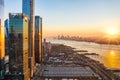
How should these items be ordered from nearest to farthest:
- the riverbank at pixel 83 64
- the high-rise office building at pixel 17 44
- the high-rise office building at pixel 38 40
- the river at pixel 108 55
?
the high-rise office building at pixel 17 44
the riverbank at pixel 83 64
the high-rise office building at pixel 38 40
the river at pixel 108 55

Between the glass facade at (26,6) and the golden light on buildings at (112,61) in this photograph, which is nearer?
the glass facade at (26,6)

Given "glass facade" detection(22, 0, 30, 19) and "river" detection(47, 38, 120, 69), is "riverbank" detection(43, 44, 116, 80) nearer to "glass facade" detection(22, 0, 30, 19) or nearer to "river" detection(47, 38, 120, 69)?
"river" detection(47, 38, 120, 69)

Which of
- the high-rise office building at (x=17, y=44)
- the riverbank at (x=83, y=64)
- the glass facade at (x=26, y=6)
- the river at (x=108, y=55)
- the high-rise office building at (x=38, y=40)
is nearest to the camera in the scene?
the high-rise office building at (x=17, y=44)

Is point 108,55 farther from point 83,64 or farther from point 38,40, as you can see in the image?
point 38,40

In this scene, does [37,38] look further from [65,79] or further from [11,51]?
[11,51]

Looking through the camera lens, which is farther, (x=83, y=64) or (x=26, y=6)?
(x=83, y=64)

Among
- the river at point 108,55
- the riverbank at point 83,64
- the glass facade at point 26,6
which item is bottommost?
the river at point 108,55

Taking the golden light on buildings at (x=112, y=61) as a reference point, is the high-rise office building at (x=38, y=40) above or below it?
above

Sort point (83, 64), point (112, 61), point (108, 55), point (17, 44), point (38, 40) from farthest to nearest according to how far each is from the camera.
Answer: point (108, 55), point (112, 61), point (83, 64), point (38, 40), point (17, 44)

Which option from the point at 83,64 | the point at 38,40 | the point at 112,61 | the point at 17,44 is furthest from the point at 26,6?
the point at 112,61

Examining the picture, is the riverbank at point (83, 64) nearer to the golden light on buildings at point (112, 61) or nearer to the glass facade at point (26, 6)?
the golden light on buildings at point (112, 61)

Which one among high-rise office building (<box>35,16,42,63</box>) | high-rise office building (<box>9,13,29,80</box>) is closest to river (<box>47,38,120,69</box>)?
high-rise office building (<box>35,16,42,63</box>)

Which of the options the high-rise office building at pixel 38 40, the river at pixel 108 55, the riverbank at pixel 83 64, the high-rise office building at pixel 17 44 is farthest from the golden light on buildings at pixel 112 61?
the high-rise office building at pixel 17 44
